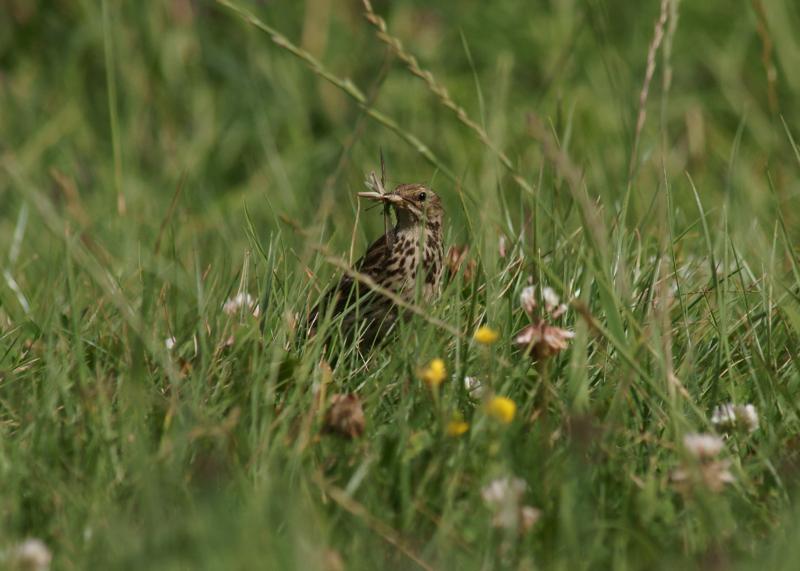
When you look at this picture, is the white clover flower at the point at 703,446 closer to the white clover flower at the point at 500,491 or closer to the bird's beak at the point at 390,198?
the white clover flower at the point at 500,491

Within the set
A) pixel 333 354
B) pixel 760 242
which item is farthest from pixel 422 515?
pixel 760 242

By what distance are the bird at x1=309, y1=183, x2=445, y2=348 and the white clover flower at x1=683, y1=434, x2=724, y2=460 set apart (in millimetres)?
1389

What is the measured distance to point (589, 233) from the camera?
318cm

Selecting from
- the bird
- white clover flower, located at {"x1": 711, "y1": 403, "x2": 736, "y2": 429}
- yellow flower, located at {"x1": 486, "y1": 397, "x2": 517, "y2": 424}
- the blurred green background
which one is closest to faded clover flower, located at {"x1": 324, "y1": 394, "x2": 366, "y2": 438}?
yellow flower, located at {"x1": 486, "y1": 397, "x2": 517, "y2": 424}

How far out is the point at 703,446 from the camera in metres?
2.78

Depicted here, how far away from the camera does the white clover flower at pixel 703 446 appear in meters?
2.78

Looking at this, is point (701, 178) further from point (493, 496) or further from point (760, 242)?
point (493, 496)

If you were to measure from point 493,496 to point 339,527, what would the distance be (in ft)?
1.04

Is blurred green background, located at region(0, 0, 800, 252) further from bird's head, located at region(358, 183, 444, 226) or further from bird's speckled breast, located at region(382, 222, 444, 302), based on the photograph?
bird's speckled breast, located at region(382, 222, 444, 302)

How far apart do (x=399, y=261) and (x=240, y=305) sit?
2.97 ft

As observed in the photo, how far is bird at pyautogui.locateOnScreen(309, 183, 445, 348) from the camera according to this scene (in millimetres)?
4113

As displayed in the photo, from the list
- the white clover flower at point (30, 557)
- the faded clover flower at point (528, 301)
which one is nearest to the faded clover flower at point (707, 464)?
the faded clover flower at point (528, 301)

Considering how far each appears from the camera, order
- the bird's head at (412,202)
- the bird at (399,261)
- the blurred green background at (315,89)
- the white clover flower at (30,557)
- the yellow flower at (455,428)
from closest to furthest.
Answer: the white clover flower at (30,557)
the yellow flower at (455,428)
the bird at (399,261)
the bird's head at (412,202)
the blurred green background at (315,89)

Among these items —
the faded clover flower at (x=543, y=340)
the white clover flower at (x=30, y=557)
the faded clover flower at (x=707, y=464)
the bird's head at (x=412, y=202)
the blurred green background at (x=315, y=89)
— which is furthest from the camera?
the blurred green background at (x=315, y=89)
